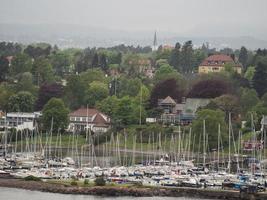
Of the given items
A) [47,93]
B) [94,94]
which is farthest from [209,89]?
[47,93]

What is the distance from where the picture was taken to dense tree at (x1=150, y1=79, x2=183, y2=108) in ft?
308

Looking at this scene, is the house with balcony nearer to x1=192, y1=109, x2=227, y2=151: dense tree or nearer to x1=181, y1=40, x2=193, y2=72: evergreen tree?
x1=192, y1=109, x2=227, y2=151: dense tree

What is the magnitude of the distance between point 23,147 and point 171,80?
25420 mm

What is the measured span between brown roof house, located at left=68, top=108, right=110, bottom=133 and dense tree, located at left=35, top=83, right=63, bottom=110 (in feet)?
21.9

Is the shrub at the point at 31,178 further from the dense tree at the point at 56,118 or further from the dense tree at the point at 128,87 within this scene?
the dense tree at the point at 128,87

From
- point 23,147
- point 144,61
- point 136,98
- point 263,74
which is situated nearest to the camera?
point 23,147

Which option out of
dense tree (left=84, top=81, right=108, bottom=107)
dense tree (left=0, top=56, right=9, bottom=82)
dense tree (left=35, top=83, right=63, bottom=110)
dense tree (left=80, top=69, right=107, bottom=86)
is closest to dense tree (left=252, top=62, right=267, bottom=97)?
dense tree (left=84, top=81, right=108, bottom=107)

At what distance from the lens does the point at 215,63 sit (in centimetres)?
12062

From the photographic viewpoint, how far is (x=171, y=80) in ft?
319

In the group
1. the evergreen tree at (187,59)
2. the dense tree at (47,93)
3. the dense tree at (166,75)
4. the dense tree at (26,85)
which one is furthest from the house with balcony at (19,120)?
the evergreen tree at (187,59)

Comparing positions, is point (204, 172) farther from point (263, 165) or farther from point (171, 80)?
point (171, 80)

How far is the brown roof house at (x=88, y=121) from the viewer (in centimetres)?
8662

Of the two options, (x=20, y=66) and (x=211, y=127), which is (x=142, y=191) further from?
(x=20, y=66)

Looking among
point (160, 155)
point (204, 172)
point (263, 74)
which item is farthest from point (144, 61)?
point (204, 172)
